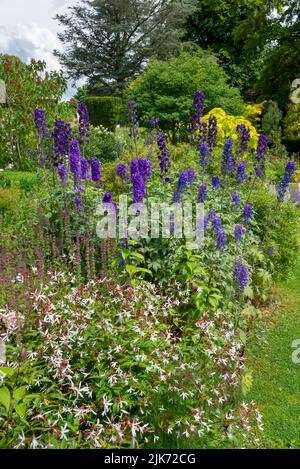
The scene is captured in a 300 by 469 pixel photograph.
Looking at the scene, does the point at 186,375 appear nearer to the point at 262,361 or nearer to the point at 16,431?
the point at 16,431

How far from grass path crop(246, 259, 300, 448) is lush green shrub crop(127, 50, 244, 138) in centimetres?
983

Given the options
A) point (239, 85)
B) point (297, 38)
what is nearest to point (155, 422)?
point (297, 38)

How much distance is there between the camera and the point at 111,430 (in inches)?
77.6

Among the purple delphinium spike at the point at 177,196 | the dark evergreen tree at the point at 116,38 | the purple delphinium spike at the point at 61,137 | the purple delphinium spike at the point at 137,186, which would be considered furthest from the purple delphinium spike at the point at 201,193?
the dark evergreen tree at the point at 116,38

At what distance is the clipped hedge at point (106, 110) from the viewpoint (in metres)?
18.0

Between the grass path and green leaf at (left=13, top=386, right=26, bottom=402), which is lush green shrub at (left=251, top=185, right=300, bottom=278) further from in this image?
green leaf at (left=13, top=386, right=26, bottom=402)

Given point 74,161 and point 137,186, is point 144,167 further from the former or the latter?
point 74,161

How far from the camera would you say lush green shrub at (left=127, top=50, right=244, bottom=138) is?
13555mm

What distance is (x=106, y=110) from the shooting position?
59.5 feet

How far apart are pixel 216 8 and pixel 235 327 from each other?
2515 cm

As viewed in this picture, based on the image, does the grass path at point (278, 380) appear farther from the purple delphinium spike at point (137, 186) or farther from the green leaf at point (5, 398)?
the green leaf at point (5, 398)

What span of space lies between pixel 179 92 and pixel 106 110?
16.1ft

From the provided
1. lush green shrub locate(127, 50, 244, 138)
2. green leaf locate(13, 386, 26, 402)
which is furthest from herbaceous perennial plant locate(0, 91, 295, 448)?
lush green shrub locate(127, 50, 244, 138)

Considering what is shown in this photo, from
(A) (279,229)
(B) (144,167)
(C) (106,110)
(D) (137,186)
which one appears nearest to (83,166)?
(B) (144,167)
